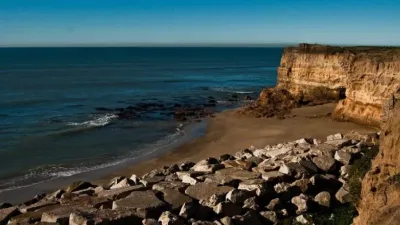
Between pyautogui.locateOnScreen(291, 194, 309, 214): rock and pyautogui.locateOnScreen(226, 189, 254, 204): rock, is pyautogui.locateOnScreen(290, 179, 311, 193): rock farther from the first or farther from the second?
pyautogui.locateOnScreen(226, 189, 254, 204): rock

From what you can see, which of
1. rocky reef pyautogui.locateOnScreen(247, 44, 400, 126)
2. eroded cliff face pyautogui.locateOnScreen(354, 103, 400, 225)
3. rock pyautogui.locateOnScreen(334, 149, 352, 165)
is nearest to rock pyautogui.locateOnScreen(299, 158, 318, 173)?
rock pyautogui.locateOnScreen(334, 149, 352, 165)

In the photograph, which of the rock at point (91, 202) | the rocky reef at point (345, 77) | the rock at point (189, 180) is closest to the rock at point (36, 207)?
the rock at point (91, 202)

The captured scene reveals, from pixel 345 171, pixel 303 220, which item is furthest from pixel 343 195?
pixel 303 220

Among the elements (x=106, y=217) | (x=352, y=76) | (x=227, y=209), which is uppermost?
(x=352, y=76)

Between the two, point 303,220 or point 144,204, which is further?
point 144,204

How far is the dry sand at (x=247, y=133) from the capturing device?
25.1 metres

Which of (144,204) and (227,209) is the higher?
(144,204)

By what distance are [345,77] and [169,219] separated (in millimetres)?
29480

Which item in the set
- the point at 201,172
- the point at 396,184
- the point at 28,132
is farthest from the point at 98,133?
the point at 396,184

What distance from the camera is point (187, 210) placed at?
12031 millimetres

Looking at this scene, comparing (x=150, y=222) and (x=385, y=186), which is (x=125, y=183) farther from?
(x=385, y=186)

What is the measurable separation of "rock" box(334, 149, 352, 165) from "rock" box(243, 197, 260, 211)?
4.93 m

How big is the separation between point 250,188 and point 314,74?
94.5ft

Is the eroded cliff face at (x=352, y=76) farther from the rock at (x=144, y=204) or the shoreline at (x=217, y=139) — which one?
the rock at (x=144, y=204)
